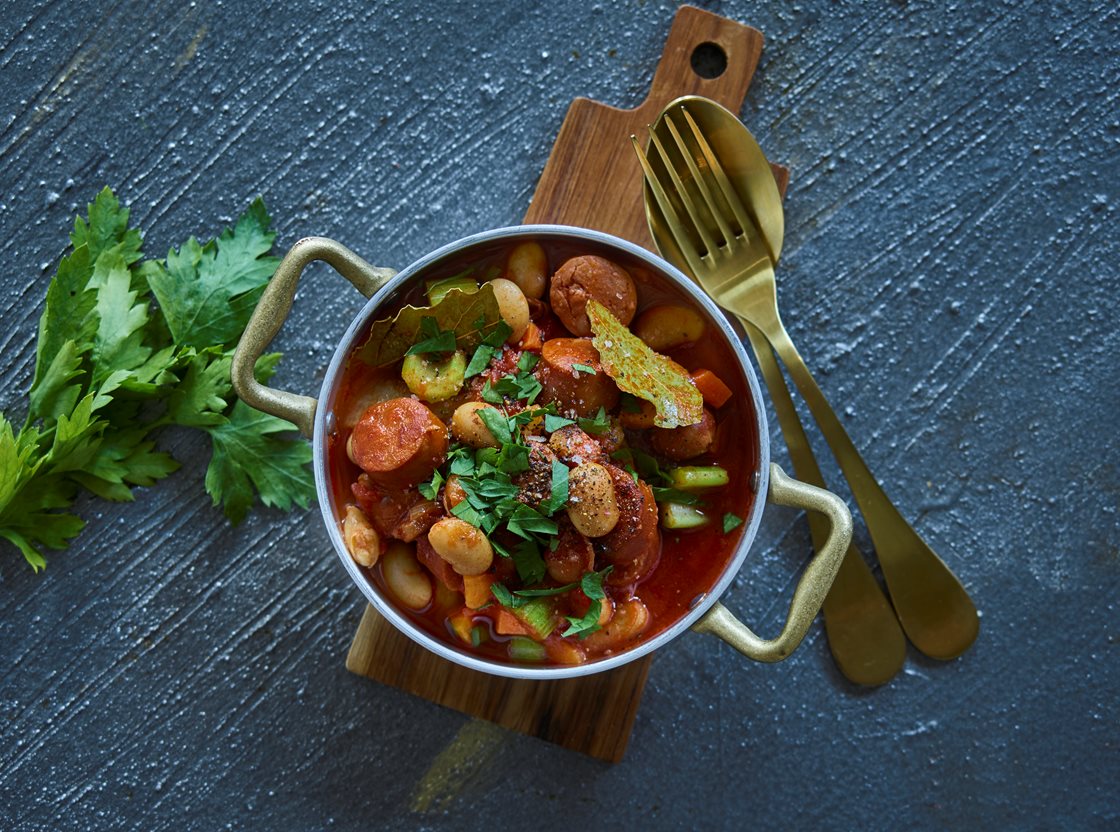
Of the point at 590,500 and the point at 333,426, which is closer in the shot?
the point at 590,500

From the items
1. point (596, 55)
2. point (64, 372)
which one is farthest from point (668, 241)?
point (64, 372)

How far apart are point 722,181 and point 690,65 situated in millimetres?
203

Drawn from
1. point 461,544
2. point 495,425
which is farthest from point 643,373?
point 461,544

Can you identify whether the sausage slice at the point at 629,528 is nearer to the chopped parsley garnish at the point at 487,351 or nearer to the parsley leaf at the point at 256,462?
the chopped parsley garnish at the point at 487,351

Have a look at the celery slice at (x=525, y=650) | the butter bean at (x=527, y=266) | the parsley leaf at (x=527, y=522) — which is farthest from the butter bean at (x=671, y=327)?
the celery slice at (x=525, y=650)

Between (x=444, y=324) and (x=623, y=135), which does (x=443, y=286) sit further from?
(x=623, y=135)

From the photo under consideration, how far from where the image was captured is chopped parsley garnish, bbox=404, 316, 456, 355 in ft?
3.51

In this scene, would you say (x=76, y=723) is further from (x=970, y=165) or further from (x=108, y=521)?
(x=970, y=165)

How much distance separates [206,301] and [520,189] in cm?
48

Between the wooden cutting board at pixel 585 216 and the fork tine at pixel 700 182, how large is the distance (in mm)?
96

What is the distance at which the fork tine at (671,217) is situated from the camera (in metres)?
1.22

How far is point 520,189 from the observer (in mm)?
1397

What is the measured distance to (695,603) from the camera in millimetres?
1113

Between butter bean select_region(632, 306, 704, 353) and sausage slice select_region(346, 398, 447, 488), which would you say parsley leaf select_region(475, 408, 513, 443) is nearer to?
sausage slice select_region(346, 398, 447, 488)
